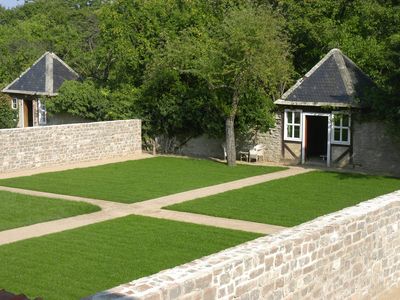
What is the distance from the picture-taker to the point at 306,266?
8.38m

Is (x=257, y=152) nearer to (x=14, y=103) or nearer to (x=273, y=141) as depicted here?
(x=273, y=141)

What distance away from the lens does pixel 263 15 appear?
2348 cm

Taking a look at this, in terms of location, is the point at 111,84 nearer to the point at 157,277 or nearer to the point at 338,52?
the point at 338,52

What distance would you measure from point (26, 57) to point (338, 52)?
20756 mm

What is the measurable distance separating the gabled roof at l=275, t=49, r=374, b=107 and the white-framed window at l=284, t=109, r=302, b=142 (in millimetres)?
576

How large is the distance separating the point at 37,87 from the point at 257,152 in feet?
45.8

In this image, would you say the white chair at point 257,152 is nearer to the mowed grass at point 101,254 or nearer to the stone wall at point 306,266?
the mowed grass at point 101,254

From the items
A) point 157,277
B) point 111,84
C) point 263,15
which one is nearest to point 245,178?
point 263,15

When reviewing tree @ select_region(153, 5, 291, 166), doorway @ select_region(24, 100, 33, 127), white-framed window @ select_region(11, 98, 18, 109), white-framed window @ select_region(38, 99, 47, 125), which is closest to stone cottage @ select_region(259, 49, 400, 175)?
tree @ select_region(153, 5, 291, 166)

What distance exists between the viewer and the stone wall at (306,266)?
6469mm

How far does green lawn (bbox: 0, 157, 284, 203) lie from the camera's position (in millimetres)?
18594

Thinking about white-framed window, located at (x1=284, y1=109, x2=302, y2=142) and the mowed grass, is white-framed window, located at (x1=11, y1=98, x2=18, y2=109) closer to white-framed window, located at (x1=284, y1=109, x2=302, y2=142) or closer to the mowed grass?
white-framed window, located at (x1=284, y1=109, x2=302, y2=142)

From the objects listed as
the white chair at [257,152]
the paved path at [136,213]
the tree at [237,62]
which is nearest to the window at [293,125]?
the tree at [237,62]

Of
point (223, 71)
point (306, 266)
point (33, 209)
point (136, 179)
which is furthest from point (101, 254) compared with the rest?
point (223, 71)
